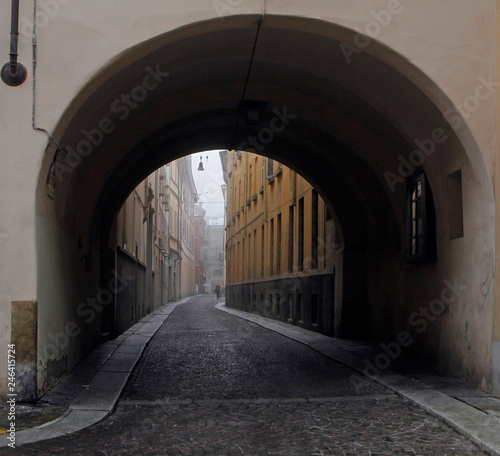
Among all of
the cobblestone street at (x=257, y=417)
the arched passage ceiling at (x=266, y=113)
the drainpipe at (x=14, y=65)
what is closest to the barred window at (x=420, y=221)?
the arched passage ceiling at (x=266, y=113)

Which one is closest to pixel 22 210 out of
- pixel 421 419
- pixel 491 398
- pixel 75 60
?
pixel 75 60

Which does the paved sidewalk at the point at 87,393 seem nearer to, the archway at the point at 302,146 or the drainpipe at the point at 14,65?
the archway at the point at 302,146

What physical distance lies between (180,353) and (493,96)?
7.00 metres

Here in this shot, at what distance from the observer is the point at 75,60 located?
22.4 feet

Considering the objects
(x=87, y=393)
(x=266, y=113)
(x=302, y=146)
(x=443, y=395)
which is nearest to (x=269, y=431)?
(x=443, y=395)

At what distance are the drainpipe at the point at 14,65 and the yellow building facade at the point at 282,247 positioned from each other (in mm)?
9652

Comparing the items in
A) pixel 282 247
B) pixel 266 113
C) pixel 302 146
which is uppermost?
pixel 266 113

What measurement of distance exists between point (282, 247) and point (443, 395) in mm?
15559

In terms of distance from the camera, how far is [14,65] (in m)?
6.64

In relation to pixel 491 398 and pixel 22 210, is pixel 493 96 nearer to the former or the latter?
pixel 491 398

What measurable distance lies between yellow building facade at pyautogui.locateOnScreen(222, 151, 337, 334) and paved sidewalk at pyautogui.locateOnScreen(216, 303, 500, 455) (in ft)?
16.2

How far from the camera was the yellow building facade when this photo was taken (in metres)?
16.5

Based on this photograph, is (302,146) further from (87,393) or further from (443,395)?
(87,393)

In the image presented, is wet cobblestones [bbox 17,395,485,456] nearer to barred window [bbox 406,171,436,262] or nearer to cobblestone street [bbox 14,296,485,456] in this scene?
cobblestone street [bbox 14,296,485,456]
